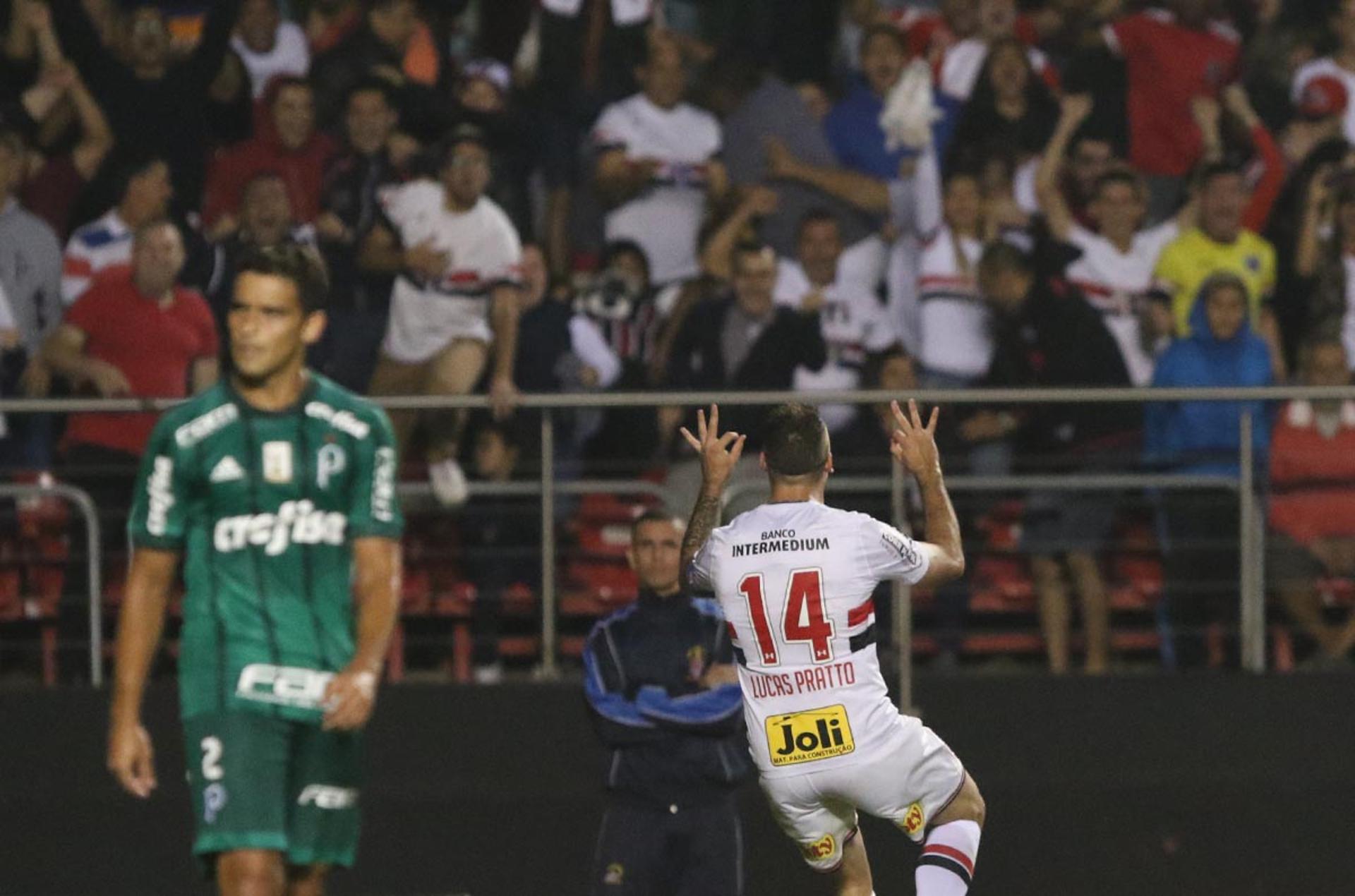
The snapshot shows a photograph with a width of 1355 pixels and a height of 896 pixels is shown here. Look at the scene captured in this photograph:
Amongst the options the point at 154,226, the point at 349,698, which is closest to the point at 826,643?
the point at 349,698

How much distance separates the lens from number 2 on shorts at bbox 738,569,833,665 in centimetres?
659

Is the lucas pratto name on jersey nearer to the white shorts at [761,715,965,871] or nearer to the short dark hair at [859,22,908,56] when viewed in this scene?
the white shorts at [761,715,965,871]

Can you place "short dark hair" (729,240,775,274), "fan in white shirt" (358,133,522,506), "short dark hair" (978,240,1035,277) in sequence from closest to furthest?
"fan in white shirt" (358,133,522,506)
"short dark hair" (729,240,775,274)
"short dark hair" (978,240,1035,277)

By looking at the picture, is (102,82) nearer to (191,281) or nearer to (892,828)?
(191,281)

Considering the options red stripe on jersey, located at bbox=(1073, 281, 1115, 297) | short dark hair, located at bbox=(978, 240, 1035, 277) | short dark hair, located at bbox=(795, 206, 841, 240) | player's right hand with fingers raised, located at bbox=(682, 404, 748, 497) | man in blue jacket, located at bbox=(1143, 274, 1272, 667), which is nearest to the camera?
player's right hand with fingers raised, located at bbox=(682, 404, 748, 497)

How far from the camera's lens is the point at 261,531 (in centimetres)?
534

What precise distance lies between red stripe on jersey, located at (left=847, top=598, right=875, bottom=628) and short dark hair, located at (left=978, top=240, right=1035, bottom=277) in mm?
4313

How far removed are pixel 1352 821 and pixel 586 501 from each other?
3594 millimetres

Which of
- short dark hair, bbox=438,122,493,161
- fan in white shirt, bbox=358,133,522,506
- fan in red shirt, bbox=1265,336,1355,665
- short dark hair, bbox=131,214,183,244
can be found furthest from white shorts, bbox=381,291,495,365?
fan in red shirt, bbox=1265,336,1355,665

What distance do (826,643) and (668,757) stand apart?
99 cm

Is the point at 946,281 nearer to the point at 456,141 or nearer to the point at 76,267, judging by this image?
the point at 456,141

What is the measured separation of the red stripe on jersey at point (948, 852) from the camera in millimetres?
6742

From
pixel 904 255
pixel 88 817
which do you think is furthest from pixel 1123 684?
pixel 88 817

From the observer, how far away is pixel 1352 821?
9266 mm
